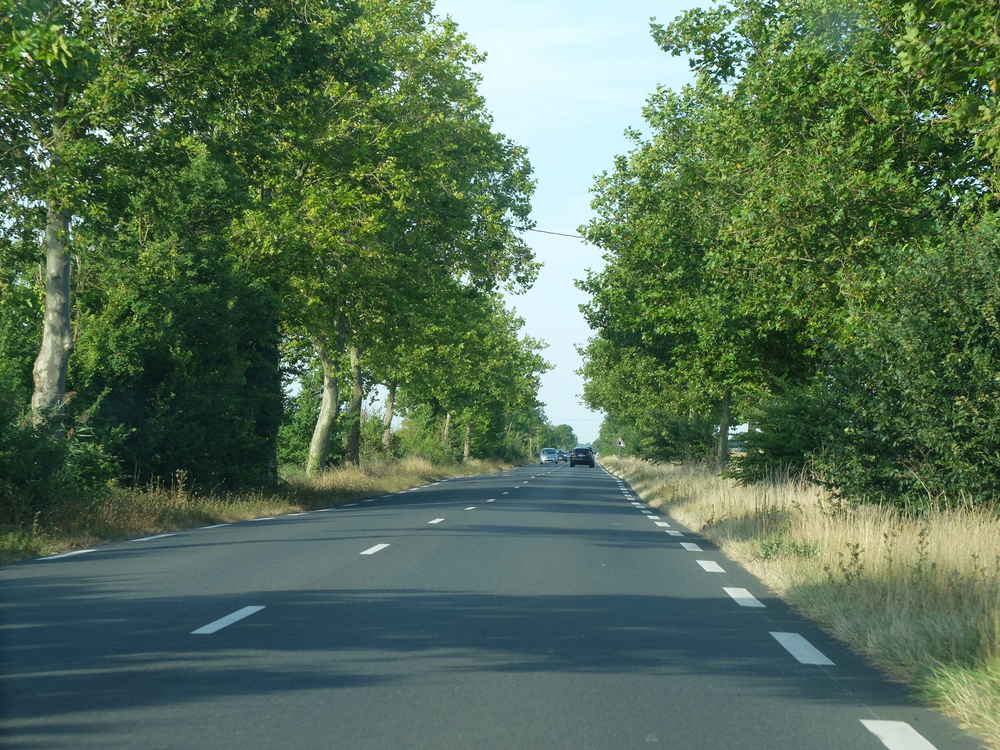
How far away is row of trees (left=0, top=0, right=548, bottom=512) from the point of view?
15.9m

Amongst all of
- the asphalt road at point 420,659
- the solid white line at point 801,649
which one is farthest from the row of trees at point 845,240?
the solid white line at point 801,649

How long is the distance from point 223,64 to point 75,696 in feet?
45.3

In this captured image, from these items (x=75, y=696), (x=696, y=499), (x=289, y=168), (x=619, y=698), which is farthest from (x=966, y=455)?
(x=289, y=168)

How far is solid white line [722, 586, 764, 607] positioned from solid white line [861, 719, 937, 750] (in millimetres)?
3919

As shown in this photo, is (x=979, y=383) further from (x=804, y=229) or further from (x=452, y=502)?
(x=452, y=502)

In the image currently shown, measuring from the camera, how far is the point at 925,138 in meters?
16.8

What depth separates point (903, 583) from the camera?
8.72 metres

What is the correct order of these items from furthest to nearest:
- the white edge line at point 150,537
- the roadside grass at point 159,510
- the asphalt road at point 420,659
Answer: the white edge line at point 150,537, the roadside grass at point 159,510, the asphalt road at point 420,659

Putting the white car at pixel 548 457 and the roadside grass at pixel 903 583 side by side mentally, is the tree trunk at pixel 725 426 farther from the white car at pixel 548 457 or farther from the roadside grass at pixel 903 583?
the white car at pixel 548 457

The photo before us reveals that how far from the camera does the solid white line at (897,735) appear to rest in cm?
506

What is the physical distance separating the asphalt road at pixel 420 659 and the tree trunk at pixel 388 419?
4079 cm

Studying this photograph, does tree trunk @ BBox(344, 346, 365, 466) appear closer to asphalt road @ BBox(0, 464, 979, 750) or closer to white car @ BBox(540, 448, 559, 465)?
asphalt road @ BBox(0, 464, 979, 750)

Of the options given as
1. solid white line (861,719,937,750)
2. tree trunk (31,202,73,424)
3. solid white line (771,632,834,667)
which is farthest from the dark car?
solid white line (861,719,937,750)

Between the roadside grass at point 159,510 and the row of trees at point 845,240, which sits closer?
the row of trees at point 845,240
